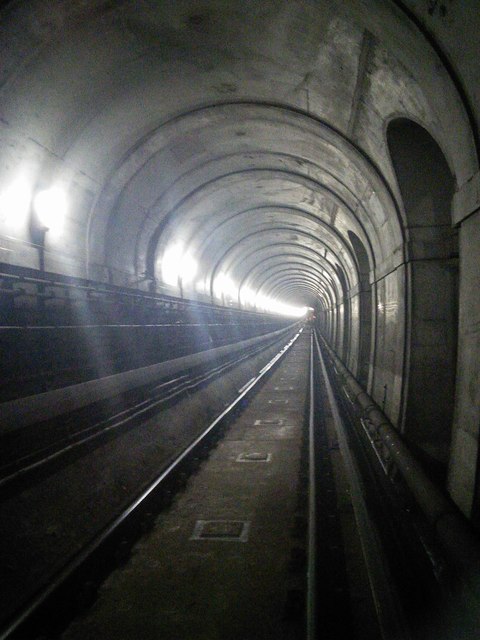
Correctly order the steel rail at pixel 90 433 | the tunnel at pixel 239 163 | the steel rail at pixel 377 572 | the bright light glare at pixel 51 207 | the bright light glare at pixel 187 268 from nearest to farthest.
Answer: the steel rail at pixel 377 572
the tunnel at pixel 239 163
the steel rail at pixel 90 433
the bright light glare at pixel 51 207
the bright light glare at pixel 187 268

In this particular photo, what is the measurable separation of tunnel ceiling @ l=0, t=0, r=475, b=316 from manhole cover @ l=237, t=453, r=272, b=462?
363 cm

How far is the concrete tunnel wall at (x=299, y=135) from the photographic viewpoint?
12.7 feet

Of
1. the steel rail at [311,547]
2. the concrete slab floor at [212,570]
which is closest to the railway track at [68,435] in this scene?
the concrete slab floor at [212,570]

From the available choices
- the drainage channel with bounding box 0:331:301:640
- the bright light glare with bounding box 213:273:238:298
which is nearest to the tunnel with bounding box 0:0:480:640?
the drainage channel with bounding box 0:331:301:640

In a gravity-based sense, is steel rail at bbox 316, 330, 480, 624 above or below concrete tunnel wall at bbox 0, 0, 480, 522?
below

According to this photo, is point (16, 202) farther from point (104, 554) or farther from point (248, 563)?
point (248, 563)

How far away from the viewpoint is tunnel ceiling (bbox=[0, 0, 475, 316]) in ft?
15.8

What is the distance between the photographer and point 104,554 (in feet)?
12.2

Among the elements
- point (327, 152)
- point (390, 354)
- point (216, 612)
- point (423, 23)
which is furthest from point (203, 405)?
point (423, 23)

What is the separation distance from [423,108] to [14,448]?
645 centimetres

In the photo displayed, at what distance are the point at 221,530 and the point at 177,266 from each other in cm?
1325

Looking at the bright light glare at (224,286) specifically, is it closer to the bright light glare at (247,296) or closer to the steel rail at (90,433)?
the bright light glare at (247,296)

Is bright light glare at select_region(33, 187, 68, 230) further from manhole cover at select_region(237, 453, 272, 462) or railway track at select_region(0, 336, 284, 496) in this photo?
manhole cover at select_region(237, 453, 272, 462)

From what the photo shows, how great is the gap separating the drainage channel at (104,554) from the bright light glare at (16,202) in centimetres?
518
